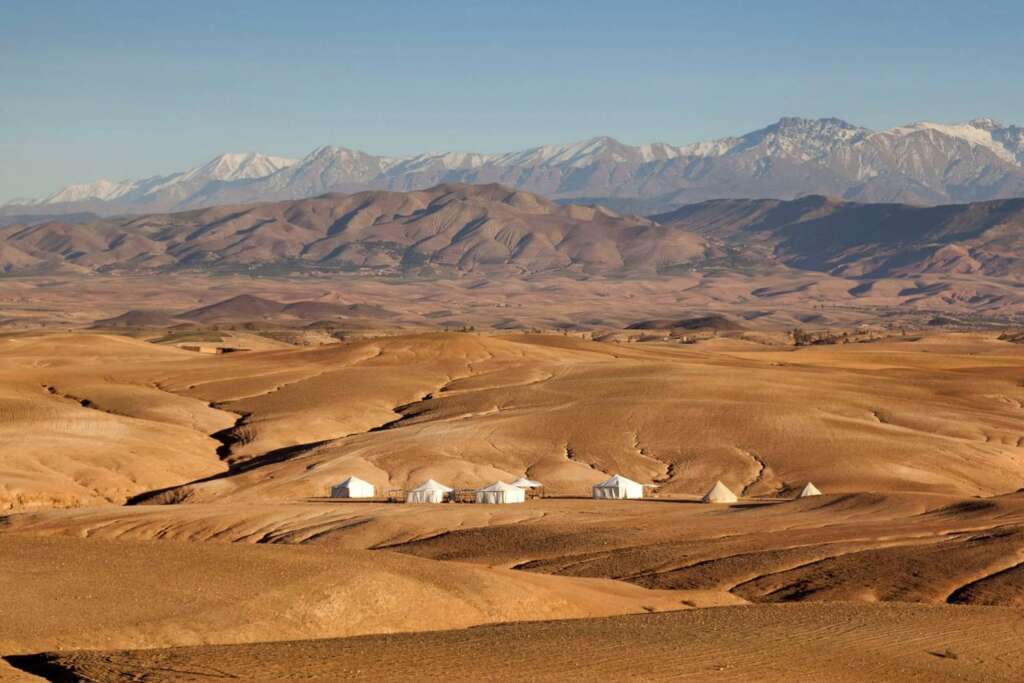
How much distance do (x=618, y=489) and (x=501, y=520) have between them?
1062cm

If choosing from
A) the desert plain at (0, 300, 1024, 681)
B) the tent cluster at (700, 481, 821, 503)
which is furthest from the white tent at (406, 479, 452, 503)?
the tent cluster at (700, 481, 821, 503)

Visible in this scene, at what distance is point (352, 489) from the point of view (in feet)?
236

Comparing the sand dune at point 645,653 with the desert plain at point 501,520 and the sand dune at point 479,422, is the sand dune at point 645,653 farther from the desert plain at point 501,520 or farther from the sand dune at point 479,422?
the sand dune at point 479,422

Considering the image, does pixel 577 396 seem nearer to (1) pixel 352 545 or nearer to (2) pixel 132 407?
(2) pixel 132 407

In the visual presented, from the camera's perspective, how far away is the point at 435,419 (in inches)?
3797

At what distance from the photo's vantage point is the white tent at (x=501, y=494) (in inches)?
2778

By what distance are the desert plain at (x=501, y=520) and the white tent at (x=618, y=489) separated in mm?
1063

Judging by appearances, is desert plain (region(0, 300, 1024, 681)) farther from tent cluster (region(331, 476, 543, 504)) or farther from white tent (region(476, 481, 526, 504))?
white tent (region(476, 481, 526, 504))

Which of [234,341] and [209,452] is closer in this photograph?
[209,452]

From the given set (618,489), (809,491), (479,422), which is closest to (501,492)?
(618,489)

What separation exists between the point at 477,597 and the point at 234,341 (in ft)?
522

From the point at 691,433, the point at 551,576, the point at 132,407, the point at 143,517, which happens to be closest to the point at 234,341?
the point at 132,407

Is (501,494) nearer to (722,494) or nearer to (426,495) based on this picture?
(426,495)

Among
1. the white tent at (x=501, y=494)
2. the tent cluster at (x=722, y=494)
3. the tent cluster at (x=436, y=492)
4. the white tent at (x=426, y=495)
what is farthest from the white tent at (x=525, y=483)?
the tent cluster at (x=722, y=494)
